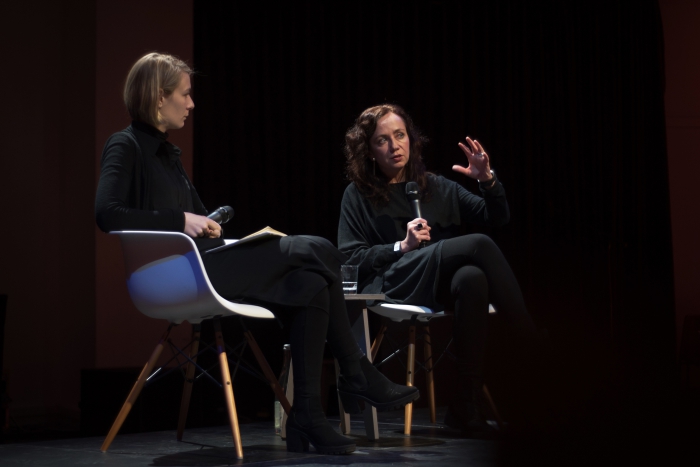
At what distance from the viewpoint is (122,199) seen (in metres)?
2.10

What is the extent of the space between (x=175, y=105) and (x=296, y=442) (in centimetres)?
97

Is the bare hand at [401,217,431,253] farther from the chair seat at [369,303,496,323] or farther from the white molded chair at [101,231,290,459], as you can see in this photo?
the white molded chair at [101,231,290,459]

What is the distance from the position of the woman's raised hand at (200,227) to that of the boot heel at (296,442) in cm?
54

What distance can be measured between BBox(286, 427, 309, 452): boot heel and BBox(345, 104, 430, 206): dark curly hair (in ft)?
3.47

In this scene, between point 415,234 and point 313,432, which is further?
point 415,234

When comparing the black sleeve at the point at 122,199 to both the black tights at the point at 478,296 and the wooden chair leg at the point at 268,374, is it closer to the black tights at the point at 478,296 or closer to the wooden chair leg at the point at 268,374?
the wooden chair leg at the point at 268,374

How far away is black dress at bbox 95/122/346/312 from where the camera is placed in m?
2.07

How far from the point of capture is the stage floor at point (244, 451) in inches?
78.0

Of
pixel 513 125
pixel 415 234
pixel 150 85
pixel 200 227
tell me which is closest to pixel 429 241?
pixel 415 234

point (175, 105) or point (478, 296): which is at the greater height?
point (175, 105)

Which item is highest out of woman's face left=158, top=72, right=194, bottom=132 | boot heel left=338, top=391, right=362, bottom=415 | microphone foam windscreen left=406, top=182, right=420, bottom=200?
woman's face left=158, top=72, right=194, bottom=132

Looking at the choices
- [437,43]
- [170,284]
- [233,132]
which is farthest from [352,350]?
[437,43]

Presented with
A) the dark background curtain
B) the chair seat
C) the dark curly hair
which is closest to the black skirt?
the chair seat

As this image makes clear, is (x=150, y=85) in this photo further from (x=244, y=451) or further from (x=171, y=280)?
(x=244, y=451)
